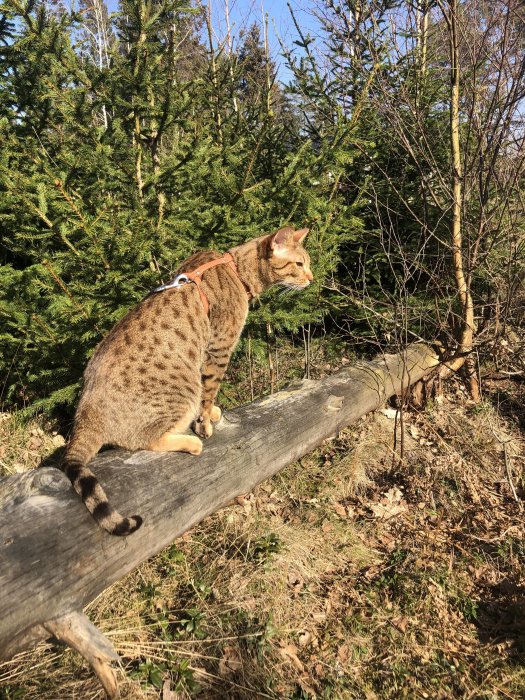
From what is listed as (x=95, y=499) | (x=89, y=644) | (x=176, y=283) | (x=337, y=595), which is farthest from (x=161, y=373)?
(x=337, y=595)

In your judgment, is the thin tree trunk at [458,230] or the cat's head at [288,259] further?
the thin tree trunk at [458,230]

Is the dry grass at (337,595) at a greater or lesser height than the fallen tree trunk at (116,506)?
lesser

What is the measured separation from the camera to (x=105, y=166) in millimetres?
4277

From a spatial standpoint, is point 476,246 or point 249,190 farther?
point 476,246

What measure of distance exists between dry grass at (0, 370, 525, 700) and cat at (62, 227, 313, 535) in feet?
3.38

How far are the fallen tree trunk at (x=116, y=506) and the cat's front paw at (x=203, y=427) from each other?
7 cm

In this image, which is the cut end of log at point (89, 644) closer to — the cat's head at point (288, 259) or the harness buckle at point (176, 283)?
the harness buckle at point (176, 283)

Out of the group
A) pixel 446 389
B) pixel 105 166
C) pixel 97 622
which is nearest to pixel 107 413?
pixel 97 622

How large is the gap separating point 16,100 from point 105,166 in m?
1.64

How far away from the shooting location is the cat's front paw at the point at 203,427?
3430mm

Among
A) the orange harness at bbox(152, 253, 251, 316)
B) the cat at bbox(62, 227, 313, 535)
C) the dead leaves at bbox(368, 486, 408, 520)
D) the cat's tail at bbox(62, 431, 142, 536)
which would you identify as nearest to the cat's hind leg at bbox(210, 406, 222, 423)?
the cat at bbox(62, 227, 313, 535)

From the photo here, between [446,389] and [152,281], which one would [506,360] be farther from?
[152,281]

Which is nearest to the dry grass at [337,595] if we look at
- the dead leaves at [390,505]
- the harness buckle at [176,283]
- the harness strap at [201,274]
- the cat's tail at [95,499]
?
the dead leaves at [390,505]

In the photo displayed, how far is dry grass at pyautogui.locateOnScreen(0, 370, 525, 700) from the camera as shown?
9.11ft
